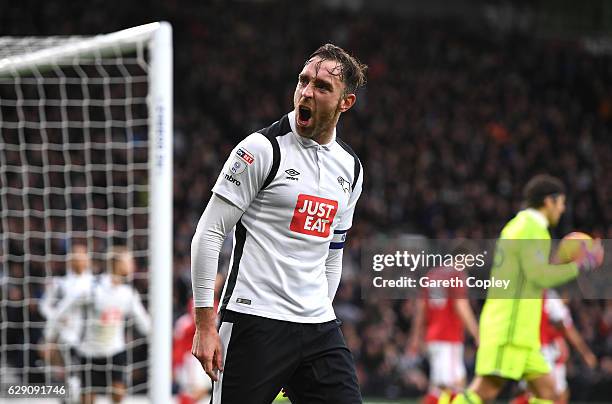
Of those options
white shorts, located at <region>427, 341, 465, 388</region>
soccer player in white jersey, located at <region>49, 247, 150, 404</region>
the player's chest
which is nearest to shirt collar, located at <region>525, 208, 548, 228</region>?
the player's chest

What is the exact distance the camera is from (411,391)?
1315cm

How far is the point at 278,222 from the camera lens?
371 centimetres

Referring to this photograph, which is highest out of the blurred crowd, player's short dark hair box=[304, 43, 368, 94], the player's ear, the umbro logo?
the blurred crowd

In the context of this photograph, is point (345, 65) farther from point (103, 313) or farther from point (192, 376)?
point (192, 376)

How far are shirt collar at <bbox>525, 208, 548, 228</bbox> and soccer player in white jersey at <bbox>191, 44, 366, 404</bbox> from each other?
9.57 ft

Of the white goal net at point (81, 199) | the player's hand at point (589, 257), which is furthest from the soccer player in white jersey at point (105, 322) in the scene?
the player's hand at point (589, 257)

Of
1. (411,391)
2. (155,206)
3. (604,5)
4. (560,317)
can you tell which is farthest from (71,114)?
(604,5)

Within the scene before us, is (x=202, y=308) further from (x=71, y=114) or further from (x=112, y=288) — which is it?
(x=71, y=114)

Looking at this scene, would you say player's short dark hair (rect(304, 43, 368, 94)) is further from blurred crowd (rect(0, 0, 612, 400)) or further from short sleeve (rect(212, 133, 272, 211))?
blurred crowd (rect(0, 0, 612, 400))

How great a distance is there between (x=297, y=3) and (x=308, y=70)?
20.6 m

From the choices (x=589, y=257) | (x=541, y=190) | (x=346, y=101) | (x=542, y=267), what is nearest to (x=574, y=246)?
(x=589, y=257)

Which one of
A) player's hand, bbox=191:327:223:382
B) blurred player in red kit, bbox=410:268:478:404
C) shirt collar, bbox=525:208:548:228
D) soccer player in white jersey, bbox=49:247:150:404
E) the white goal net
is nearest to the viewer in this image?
player's hand, bbox=191:327:223:382

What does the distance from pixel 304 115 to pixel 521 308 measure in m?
3.15

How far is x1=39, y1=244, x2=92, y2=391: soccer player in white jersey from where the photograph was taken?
8812 mm
